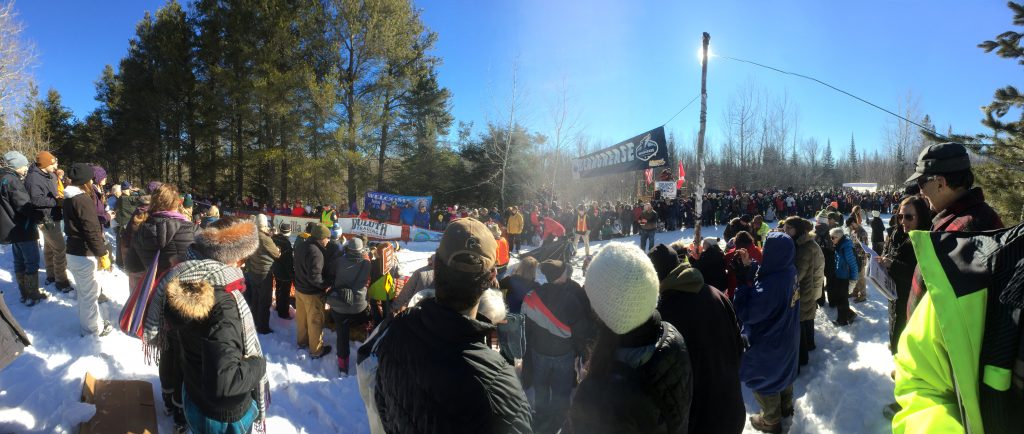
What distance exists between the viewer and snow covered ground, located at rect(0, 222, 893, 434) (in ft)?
10.9

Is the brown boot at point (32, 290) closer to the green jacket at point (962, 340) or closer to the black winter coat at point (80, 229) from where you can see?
the black winter coat at point (80, 229)

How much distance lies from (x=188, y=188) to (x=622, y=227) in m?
25.5

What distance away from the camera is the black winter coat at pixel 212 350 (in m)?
2.10

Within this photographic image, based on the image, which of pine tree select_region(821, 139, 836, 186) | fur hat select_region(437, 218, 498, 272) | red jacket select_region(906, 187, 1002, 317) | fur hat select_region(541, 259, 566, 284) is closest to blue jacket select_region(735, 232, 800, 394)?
red jacket select_region(906, 187, 1002, 317)

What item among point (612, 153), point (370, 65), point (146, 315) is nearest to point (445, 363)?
point (146, 315)

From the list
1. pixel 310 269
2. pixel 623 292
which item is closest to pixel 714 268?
A: pixel 623 292

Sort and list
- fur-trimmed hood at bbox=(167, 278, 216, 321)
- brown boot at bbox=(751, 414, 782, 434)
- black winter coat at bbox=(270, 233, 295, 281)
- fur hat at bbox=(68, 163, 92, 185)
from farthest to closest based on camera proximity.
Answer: black winter coat at bbox=(270, 233, 295, 281) → fur hat at bbox=(68, 163, 92, 185) → brown boot at bbox=(751, 414, 782, 434) → fur-trimmed hood at bbox=(167, 278, 216, 321)

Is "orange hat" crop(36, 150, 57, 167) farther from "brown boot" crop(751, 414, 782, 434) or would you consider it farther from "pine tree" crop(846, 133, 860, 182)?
"pine tree" crop(846, 133, 860, 182)

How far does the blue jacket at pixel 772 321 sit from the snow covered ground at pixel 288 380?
0.68m

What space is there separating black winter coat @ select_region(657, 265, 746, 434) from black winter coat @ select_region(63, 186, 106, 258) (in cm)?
564

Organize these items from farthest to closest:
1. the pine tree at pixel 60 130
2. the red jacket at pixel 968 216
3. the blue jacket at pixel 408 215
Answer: the pine tree at pixel 60 130 < the blue jacket at pixel 408 215 < the red jacket at pixel 968 216

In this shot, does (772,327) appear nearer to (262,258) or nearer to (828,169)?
(262,258)

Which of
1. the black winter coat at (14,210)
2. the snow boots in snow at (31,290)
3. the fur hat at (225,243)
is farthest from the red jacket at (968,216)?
the snow boots in snow at (31,290)

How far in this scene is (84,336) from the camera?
4.39m
